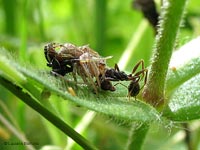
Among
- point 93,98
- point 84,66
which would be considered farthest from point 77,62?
point 93,98

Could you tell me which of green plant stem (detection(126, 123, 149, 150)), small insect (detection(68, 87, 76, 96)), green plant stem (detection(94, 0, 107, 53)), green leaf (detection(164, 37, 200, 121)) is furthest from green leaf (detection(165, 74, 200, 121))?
green plant stem (detection(94, 0, 107, 53))

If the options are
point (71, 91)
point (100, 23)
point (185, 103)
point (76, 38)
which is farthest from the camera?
point (76, 38)

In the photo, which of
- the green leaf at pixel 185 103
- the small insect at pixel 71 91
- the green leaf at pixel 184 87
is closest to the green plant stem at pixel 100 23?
the green leaf at pixel 184 87

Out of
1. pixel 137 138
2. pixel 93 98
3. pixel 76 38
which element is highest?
pixel 93 98

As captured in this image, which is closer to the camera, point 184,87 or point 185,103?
point 185,103

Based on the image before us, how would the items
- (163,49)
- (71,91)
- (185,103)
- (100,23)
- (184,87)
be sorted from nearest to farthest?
(71,91), (163,49), (185,103), (184,87), (100,23)

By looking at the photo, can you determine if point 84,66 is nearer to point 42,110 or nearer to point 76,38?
point 42,110
